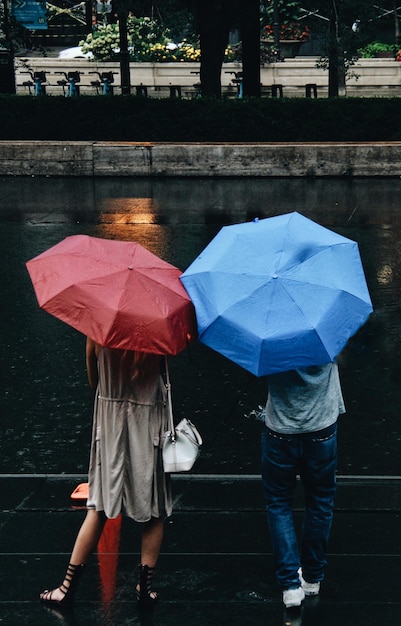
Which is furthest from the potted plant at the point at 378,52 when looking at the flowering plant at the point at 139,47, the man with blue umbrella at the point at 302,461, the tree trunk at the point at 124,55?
the man with blue umbrella at the point at 302,461

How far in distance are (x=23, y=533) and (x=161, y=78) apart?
28264 millimetres

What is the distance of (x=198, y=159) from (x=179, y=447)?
1282 cm

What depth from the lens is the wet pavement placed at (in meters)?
4.52

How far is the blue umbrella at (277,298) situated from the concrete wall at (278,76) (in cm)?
2647

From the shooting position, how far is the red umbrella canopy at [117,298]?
13.4 ft

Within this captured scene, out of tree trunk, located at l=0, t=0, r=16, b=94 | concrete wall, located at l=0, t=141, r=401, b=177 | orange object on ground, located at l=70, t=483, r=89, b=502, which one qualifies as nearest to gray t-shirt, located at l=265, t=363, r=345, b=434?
orange object on ground, located at l=70, t=483, r=89, b=502

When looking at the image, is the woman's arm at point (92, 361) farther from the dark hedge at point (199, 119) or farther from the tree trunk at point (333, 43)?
the tree trunk at point (333, 43)

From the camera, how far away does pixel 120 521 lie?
17.5ft

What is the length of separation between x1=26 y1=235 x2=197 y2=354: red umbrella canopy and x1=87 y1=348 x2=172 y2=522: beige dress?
221 mm

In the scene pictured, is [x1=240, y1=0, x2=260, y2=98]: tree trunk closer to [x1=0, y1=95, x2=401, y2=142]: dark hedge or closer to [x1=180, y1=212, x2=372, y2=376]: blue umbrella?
[x1=0, y1=95, x2=401, y2=142]: dark hedge

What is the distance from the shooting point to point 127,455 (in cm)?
439

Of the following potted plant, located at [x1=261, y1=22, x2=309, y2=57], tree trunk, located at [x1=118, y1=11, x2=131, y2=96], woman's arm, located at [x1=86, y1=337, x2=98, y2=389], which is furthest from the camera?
potted plant, located at [x1=261, y1=22, x2=309, y2=57]

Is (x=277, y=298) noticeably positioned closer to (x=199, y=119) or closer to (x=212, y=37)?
(x=199, y=119)

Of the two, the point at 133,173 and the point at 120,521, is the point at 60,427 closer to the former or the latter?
the point at 120,521
